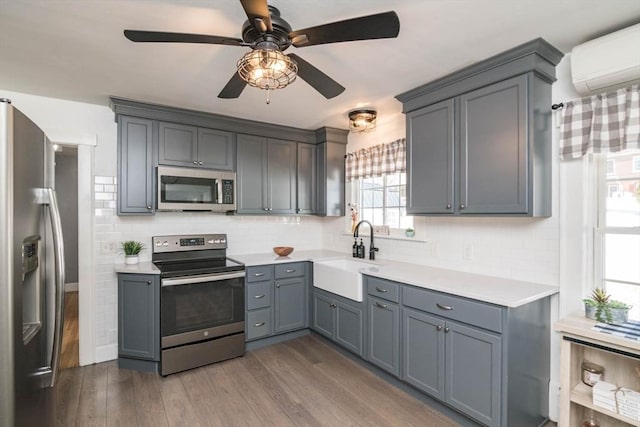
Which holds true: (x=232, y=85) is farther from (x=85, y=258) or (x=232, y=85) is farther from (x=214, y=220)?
(x=85, y=258)

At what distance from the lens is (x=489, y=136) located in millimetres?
2207

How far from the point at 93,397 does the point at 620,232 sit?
372 centimetres

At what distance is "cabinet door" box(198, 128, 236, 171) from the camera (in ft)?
10.9

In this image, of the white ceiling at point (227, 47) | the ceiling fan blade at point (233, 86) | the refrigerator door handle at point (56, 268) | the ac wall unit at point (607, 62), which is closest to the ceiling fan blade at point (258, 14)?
the white ceiling at point (227, 47)

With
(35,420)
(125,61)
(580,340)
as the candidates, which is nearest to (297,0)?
(125,61)

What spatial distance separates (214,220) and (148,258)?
76 cm

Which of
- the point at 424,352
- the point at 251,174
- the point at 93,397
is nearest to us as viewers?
the point at 424,352

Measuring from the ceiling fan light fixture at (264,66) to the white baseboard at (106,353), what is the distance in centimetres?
283

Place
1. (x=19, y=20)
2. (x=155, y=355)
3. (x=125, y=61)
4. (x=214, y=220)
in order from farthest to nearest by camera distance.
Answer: (x=214, y=220) < (x=155, y=355) < (x=125, y=61) < (x=19, y=20)

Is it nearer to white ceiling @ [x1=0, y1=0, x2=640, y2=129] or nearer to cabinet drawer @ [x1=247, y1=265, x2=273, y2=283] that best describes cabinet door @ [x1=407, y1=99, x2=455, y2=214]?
white ceiling @ [x1=0, y1=0, x2=640, y2=129]

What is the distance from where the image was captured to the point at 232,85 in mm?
1944

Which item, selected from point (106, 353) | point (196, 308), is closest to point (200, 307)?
point (196, 308)

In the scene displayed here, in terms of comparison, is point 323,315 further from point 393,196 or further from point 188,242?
point 188,242

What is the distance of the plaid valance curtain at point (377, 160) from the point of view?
3.26 m
